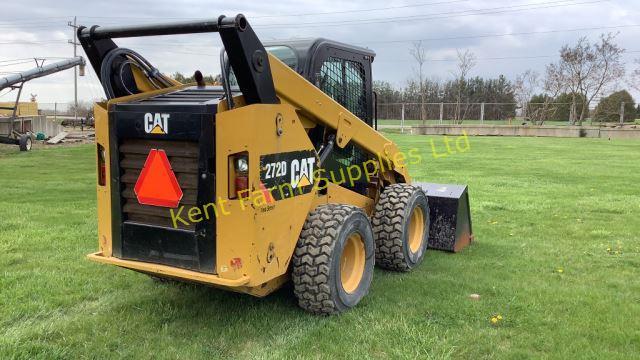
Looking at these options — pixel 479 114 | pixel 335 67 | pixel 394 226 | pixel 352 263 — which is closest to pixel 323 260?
pixel 352 263

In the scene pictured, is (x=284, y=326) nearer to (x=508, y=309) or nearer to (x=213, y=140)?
(x=213, y=140)

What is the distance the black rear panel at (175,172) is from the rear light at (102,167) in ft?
0.46

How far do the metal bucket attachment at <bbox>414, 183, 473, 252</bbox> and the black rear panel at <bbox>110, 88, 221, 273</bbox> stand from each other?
318 centimetres

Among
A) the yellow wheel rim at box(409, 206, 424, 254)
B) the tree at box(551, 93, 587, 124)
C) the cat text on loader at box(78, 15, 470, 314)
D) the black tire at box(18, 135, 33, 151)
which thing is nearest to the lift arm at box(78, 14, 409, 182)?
the cat text on loader at box(78, 15, 470, 314)

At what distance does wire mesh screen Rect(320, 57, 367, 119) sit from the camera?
16.1ft

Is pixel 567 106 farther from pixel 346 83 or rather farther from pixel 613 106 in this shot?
pixel 346 83

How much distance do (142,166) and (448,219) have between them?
362 centimetres

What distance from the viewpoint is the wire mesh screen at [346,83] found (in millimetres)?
4898

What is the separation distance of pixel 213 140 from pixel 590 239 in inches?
209

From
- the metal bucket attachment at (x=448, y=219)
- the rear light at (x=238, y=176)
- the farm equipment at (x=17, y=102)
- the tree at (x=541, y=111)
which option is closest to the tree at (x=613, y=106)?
the tree at (x=541, y=111)

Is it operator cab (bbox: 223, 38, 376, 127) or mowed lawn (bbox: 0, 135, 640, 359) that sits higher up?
operator cab (bbox: 223, 38, 376, 127)

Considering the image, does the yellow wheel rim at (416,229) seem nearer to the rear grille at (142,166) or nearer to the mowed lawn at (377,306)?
the mowed lawn at (377,306)

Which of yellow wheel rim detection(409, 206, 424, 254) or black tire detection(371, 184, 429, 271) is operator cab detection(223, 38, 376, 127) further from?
yellow wheel rim detection(409, 206, 424, 254)

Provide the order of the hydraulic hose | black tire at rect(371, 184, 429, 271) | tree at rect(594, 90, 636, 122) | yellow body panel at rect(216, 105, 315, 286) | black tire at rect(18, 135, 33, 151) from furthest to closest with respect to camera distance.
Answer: tree at rect(594, 90, 636, 122) → black tire at rect(18, 135, 33, 151) → black tire at rect(371, 184, 429, 271) → the hydraulic hose → yellow body panel at rect(216, 105, 315, 286)
